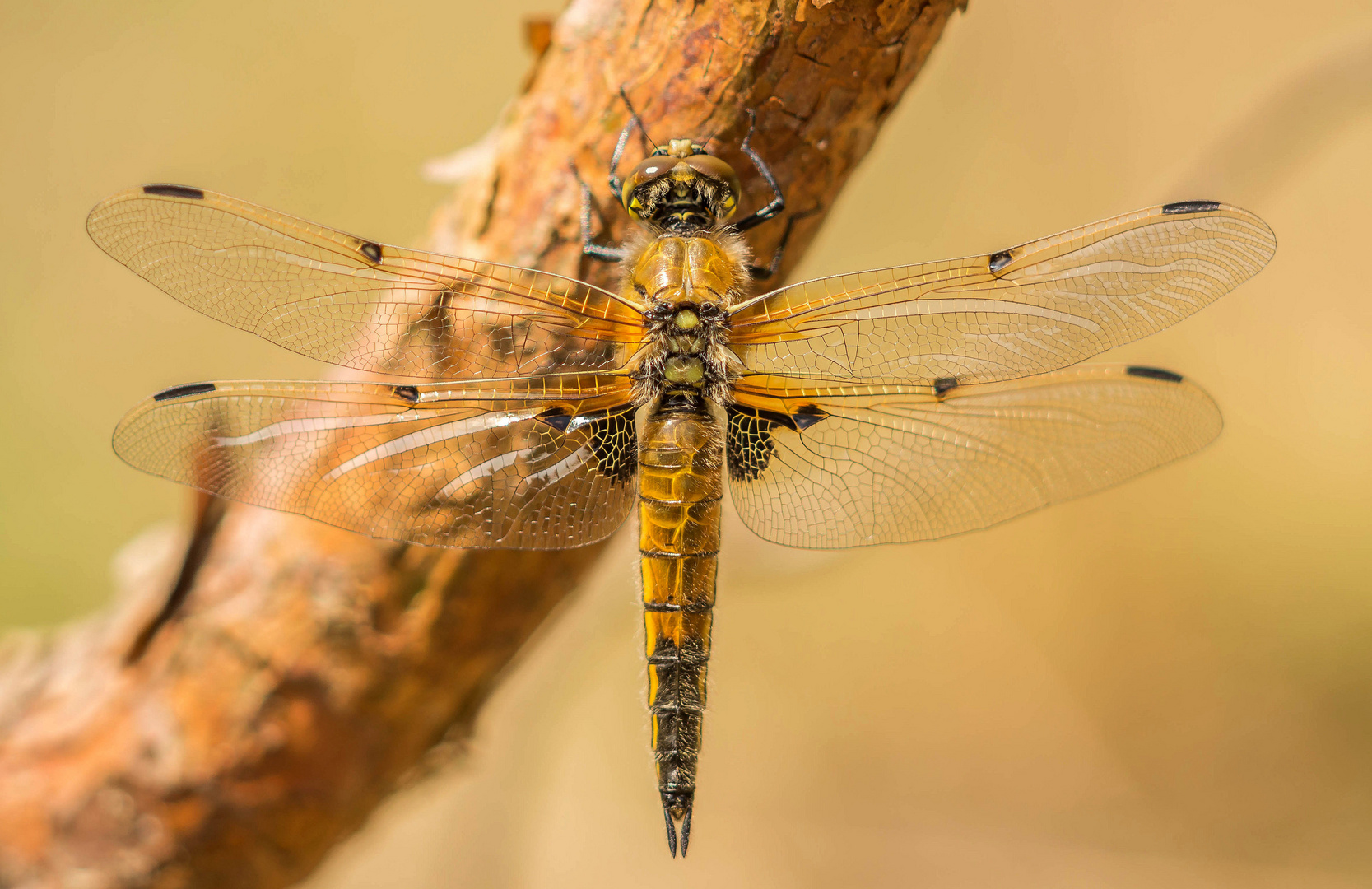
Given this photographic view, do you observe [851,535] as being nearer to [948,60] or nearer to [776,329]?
[776,329]

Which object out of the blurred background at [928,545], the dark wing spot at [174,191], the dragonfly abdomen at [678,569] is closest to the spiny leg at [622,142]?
the dragonfly abdomen at [678,569]

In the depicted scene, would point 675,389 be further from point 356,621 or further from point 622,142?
point 356,621

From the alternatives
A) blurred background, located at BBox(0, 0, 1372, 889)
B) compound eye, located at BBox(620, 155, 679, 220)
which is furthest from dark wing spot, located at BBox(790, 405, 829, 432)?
blurred background, located at BBox(0, 0, 1372, 889)

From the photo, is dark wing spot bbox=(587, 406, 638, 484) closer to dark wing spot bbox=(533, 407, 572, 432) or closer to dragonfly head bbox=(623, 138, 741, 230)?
dark wing spot bbox=(533, 407, 572, 432)

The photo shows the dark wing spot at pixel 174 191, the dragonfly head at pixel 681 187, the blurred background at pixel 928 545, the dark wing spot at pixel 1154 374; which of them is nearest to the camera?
the dark wing spot at pixel 174 191

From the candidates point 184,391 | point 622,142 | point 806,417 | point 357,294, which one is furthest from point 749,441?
point 184,391

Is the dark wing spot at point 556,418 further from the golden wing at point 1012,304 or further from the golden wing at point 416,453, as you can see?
the golden wing at point 1012,304
